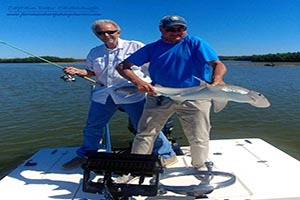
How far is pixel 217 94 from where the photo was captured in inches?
131

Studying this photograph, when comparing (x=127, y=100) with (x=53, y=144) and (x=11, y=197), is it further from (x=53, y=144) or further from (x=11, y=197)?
(x=53, y=144)

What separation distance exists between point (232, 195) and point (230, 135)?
545 centimetres

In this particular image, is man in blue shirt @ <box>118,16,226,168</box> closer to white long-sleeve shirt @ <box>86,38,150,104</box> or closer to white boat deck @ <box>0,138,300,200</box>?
white long-sleeve shirt @ <box>86,38,150,104</box>

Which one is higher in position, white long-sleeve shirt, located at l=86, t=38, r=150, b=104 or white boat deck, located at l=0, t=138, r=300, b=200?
white long-sleeve shirt, located at l=86, t=38, r=150, b=104

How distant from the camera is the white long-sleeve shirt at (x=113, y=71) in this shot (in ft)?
14.5

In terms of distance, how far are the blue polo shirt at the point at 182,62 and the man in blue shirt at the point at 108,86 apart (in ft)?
2.27

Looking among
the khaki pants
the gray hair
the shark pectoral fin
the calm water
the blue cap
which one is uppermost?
the gray hair

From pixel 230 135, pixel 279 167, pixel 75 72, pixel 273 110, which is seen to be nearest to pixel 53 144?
pixel 75 72

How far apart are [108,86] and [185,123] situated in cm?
122

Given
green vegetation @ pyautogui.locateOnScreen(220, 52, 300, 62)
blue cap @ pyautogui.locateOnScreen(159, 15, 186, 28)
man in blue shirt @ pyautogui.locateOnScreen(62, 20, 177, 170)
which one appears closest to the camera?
blue cap @ pyautogui.locateOnScreen(159, 15, 186, 28)

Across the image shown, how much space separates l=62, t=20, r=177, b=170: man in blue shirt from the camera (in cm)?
437

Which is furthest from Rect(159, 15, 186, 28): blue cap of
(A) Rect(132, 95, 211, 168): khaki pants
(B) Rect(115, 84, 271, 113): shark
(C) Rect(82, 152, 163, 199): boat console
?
(C) Rect(82, 152, 163, 199): boat console

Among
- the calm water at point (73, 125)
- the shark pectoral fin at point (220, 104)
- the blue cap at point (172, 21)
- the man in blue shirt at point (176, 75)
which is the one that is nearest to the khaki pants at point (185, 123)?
the man in blue shirt at point (176, 75)

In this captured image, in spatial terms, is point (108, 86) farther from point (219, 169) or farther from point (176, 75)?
point (219, 169)
